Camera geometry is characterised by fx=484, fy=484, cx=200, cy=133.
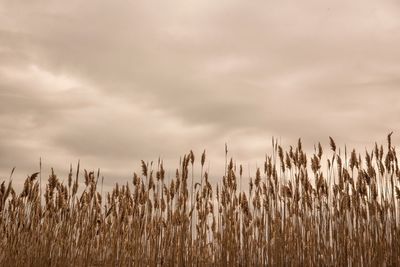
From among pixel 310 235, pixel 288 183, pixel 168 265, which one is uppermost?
pixel 288 183

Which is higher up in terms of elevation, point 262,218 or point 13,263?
point 262,218

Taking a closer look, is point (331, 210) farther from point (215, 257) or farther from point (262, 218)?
point (215, 257)

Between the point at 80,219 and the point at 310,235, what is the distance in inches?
81.2

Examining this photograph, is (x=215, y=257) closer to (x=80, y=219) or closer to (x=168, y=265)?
(x=168, y=265)

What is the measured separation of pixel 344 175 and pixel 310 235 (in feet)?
2.30

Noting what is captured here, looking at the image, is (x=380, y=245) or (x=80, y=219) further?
(x=80, y=219)

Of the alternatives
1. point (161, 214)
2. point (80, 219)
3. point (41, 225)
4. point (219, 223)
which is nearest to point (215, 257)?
point (219, 223)

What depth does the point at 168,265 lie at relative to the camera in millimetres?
4020

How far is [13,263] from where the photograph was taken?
403 centimetres

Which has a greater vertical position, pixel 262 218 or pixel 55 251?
pixel 262 218

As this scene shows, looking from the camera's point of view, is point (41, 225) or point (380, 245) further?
point (41, 225)

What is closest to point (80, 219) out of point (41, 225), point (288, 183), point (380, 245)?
point (41, 225)

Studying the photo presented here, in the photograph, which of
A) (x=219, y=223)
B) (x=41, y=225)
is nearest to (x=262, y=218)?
(x=219, y=223)

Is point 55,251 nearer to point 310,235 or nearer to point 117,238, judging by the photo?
point 117,238
